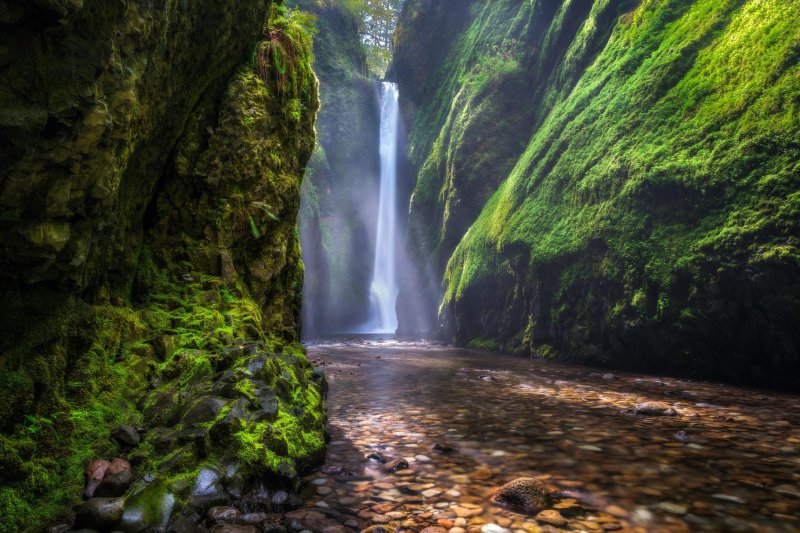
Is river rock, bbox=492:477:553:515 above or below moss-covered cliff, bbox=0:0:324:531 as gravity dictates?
below

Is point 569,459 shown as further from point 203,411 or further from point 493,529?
point 203,411

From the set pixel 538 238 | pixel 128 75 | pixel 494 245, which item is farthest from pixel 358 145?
pixel 128 75

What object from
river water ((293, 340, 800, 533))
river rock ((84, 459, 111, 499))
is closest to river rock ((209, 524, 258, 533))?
river water ((293, 340, 800, 533))

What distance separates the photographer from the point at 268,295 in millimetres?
7852

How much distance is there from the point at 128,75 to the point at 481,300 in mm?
18798

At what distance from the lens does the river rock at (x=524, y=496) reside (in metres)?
3.52

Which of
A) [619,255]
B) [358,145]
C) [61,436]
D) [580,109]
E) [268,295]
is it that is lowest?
[61,436]

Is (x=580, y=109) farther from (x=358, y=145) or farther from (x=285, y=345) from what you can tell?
(x=358, y=145)

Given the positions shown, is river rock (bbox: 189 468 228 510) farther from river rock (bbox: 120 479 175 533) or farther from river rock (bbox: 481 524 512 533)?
river rock (bbox: 481 524 512 533)

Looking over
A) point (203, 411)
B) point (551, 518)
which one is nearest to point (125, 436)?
point (203, 411)

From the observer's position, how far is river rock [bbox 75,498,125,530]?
2.62 m

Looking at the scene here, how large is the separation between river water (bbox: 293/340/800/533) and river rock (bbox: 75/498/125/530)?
46.8 inches

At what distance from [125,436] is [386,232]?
40433mm

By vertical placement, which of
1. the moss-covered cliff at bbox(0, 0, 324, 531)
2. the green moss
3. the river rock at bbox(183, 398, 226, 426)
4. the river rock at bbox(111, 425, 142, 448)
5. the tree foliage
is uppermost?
the tree foliage
